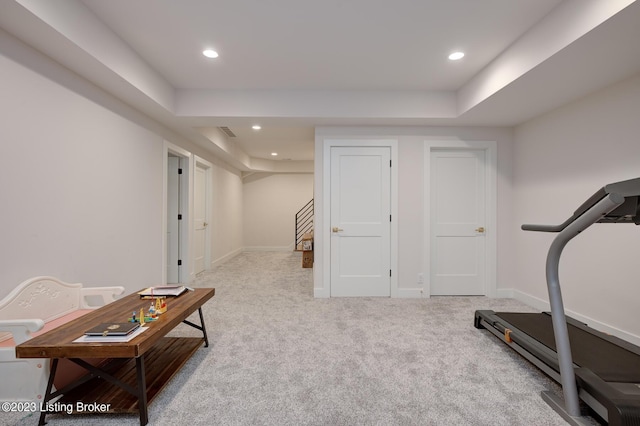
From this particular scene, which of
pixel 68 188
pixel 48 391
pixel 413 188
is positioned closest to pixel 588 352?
pixel 413 188

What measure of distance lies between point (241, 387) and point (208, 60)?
284cm

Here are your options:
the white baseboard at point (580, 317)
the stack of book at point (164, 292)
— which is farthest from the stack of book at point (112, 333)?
the white baseboard at point (580, 317)

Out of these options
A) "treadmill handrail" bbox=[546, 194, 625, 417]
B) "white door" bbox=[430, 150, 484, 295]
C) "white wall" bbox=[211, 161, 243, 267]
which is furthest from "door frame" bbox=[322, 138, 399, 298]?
"white wall" bbox=[211, 161, 243, 267]

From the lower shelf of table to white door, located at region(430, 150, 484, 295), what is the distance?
3115mm

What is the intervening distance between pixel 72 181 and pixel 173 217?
2.26m

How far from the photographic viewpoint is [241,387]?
1799 mm

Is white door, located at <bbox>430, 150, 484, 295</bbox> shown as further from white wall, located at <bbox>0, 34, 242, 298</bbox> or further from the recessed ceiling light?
white wall, located at <bbox>0, 34, 242, 298</bbox>

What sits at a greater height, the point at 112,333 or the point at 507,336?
the point at 112,333

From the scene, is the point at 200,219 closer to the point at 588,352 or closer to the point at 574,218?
the point at 574,218

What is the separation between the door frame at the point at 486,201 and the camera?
12.0ft

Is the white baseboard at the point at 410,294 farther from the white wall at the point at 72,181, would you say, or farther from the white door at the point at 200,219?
the white door at the point at 200,219

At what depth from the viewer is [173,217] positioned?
443 centimetres

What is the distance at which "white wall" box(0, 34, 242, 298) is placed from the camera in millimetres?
1801

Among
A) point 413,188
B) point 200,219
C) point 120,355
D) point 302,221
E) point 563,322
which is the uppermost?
point 413,188
